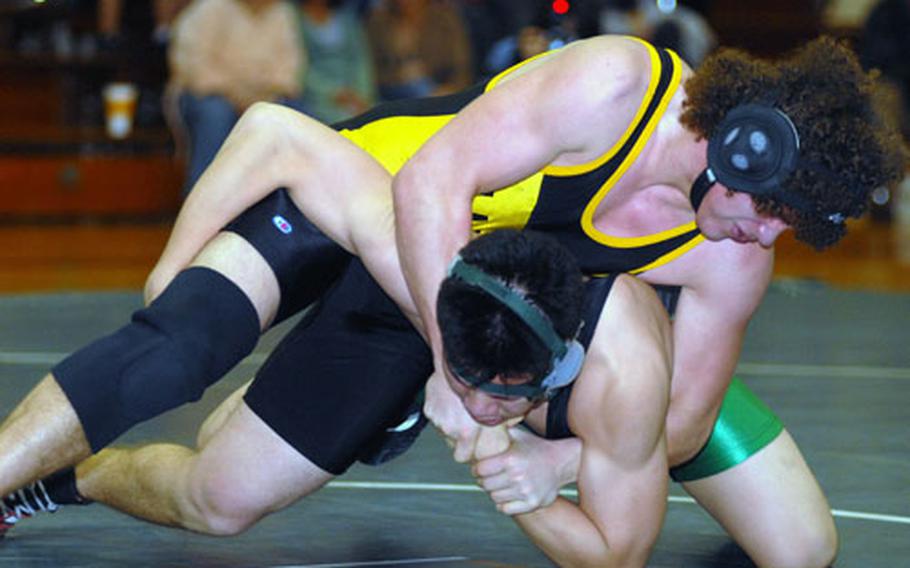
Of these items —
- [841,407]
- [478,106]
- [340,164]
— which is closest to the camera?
[478,106]

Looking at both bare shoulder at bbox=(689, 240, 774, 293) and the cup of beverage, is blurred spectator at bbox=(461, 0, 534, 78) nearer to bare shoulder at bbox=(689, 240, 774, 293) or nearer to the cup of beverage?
the cup of beverage

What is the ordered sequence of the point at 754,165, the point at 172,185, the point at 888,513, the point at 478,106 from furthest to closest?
1. the point at 172,185
2. the point at 888,513
3. the point at 478,106
4. the point at 754,165

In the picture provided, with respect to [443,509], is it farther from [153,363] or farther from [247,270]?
[153,363]

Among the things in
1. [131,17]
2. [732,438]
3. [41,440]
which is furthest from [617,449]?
[131,17]

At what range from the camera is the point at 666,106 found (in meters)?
3.31

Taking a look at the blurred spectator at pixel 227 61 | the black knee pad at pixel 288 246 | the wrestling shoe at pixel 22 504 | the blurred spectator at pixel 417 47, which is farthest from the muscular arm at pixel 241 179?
the blurred spectator at pixel 417 47

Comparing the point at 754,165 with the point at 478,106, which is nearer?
the point at 754,165

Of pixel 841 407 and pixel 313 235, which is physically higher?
pixel 313 235

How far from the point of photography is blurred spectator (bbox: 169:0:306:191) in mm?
9180

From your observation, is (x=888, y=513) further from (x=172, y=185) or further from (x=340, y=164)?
(x=172, y=185)

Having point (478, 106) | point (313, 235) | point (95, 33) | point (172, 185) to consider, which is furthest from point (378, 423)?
point (95, 33)

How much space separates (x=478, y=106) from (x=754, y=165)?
1.63ft

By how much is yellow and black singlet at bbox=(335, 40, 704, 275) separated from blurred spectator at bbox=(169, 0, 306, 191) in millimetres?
5640

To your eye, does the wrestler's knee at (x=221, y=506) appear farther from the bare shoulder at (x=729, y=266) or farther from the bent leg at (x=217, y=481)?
the bare shoulder at (x=729, y=266)
